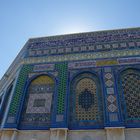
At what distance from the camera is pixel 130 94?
636 centimetres

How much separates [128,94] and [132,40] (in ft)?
8.21

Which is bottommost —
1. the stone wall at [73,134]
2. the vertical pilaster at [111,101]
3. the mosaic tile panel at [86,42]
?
the stone wall at [73,134]

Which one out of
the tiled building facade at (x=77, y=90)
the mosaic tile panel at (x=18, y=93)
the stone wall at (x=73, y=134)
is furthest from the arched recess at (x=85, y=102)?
the mosaic tile panel at (x=18, y=93)

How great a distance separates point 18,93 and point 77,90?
7.33 feet

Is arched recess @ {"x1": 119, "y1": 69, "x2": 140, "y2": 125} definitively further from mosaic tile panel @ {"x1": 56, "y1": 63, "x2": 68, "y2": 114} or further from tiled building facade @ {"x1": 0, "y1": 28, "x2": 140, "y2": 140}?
mosaic tile panel @ {"x1": 56, "y1": 63, "x2": 68, "y2": 114}

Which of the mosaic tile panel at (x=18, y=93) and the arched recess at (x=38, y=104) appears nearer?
the arched recess at (x=38, y=104)

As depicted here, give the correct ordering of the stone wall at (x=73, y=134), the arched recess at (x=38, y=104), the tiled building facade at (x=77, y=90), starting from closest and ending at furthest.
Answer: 1. the stone wall at (x=73, y=134)
2. the tiled building facade at (x=77, y=90)
3. the arched recess at (x=38, y=104)

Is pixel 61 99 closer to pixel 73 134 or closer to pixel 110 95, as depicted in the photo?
pixel 73 134

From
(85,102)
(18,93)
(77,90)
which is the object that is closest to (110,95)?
(85,102)

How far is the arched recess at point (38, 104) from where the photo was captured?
20.5 feet

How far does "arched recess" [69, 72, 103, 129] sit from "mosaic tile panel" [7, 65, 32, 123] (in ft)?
6.26

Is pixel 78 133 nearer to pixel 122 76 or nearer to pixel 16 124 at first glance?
pixel 16 124

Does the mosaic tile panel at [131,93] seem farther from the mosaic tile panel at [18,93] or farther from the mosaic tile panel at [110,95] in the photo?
the mosaic tile panel at [18,93]

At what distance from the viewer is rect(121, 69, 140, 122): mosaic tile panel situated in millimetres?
5906
